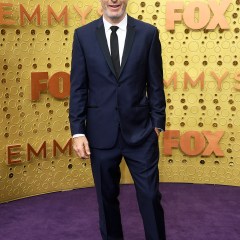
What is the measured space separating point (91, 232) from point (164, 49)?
219 centimetres

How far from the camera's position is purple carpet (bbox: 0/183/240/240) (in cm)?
346

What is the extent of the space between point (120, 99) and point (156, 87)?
25cm

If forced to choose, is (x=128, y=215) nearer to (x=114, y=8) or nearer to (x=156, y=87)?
(x=156, y=87)

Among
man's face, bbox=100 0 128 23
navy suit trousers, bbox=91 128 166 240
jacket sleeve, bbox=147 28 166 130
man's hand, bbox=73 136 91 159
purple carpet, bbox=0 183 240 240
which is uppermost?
man's face, bbox=100 0 128 23

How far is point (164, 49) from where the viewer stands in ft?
15.6

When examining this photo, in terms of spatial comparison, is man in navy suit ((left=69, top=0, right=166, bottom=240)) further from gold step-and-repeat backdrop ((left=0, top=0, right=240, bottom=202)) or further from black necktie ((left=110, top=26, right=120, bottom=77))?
gold step-and-repeat backdrop ((left=0, top=0, right=240, bottom=202))

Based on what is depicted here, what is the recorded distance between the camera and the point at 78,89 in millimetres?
2582

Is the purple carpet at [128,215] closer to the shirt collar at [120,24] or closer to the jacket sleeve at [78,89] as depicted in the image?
the jacket sleeve at [78,89]

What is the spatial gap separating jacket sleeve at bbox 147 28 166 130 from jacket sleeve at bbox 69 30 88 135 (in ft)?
1.28

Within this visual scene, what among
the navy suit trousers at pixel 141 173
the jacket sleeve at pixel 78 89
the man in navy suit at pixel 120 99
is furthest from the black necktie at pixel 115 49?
the navy suit trousers at pixel 141 173

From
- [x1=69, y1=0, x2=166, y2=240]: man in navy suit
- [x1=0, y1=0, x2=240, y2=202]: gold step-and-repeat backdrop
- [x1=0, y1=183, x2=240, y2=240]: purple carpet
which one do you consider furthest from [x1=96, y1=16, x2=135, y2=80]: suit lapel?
[x1=0, y1=0, x2=240, y2=202]: gold step-and-repeat backdrop

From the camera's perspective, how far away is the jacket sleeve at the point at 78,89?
8.43 feet

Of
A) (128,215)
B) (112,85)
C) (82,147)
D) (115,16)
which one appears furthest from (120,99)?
(128,215)

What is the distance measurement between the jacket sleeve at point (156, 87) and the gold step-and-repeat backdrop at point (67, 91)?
77.3 inches
